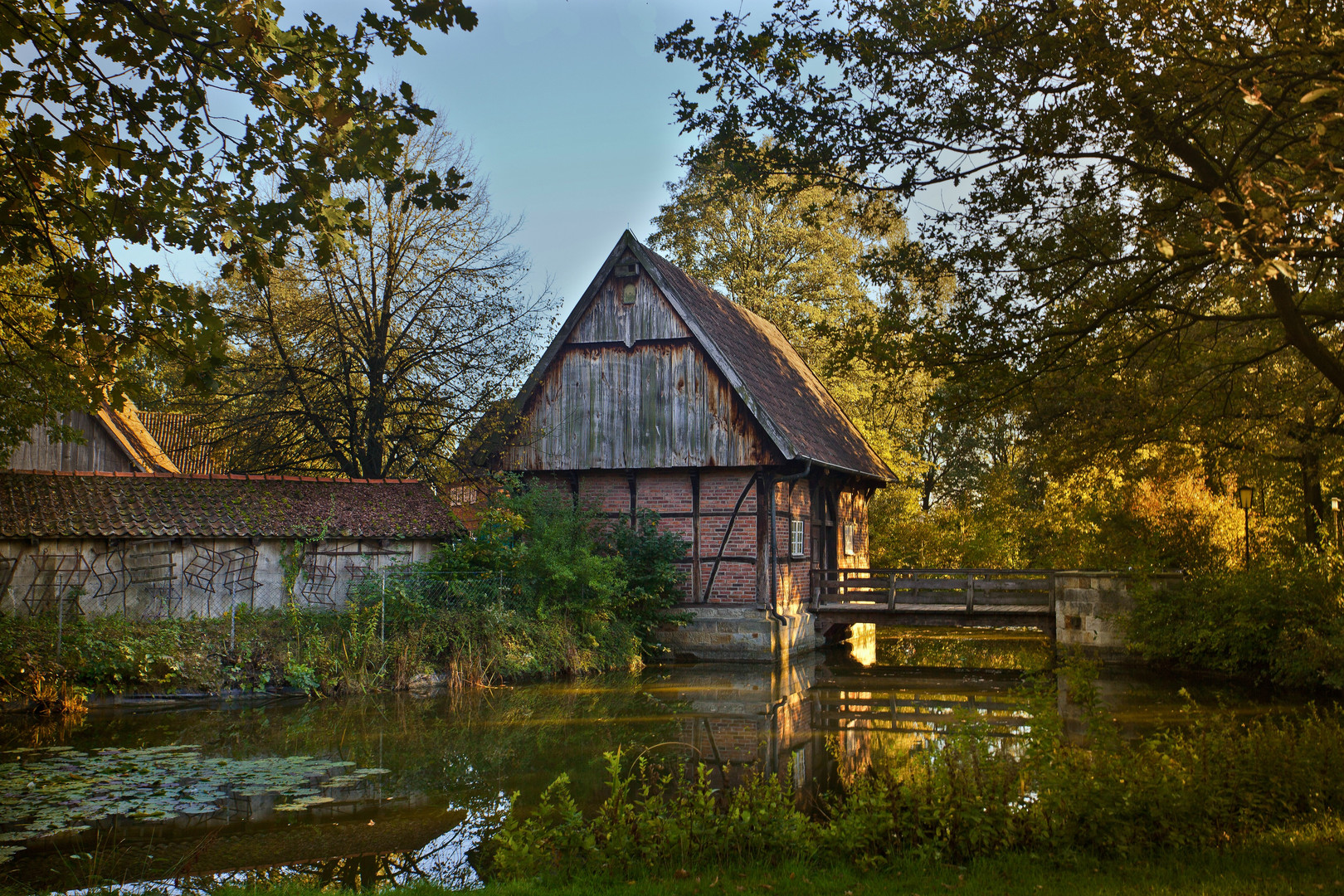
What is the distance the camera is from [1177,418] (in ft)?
37.1

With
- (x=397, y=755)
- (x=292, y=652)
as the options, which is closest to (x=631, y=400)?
(x=292, y=652)

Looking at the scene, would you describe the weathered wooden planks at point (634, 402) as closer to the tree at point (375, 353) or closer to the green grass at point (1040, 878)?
the tree at point (375, 353)

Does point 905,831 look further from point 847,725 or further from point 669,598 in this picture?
point 669,598

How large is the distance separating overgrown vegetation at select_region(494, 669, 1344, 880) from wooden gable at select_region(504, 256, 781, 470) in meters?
11.3

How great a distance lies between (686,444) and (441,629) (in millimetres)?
5437

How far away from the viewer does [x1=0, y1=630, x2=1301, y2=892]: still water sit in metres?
6.32

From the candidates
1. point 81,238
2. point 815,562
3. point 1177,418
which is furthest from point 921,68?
point 815,562

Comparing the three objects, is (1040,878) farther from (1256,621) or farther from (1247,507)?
(1247,507)

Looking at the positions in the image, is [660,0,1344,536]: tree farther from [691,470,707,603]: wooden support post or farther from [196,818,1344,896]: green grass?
[691,470,707,603]: wooden support post

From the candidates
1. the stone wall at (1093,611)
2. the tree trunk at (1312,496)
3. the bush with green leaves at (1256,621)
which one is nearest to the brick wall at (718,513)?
the stone wall at (1093,611)

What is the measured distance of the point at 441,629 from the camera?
584 inches

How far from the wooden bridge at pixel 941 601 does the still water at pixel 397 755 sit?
5.12ft

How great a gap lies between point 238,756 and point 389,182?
632cm

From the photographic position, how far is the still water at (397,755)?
6.32 meters
